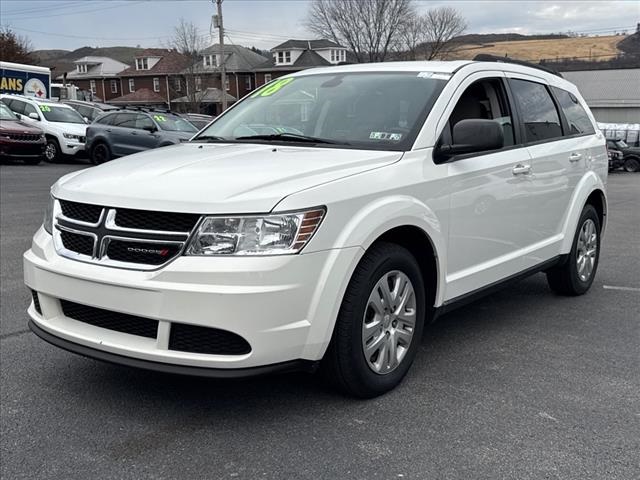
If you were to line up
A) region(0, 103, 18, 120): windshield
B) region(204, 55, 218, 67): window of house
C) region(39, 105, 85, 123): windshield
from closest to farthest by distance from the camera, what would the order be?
region(0, 103, 18, 120): windshield
region(39, 105, 85, 123): windshield
region(204, 55, 218, 67): window of house

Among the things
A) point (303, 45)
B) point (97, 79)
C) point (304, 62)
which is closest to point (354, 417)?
point (304, 62)

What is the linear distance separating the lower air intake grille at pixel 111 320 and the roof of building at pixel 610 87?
58848 mm

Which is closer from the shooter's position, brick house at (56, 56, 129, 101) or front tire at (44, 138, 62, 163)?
front tire at (44, 138, 62, 163)

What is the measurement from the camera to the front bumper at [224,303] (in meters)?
A: 3.01

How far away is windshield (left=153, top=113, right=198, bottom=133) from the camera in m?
19.0

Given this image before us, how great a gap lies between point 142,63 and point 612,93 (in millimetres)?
49365

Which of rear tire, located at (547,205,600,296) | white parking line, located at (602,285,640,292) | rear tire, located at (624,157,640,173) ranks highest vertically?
rear tire, located at (547,205,600,296)

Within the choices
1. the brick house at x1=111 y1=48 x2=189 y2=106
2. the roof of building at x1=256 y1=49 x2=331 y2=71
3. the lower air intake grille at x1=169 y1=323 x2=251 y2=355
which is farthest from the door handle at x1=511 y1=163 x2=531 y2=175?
the brick house at x1=111 y1=48 x2=189 y2=106

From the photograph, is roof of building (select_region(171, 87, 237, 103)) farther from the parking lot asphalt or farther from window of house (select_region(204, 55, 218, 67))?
the parking lot asphalt

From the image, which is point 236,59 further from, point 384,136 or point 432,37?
point 384,136

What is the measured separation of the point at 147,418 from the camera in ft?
11.4

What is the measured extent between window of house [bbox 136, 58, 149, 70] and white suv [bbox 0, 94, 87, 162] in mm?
58722

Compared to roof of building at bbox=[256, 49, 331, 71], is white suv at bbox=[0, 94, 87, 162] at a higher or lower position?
lower

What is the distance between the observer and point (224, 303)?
299cm
